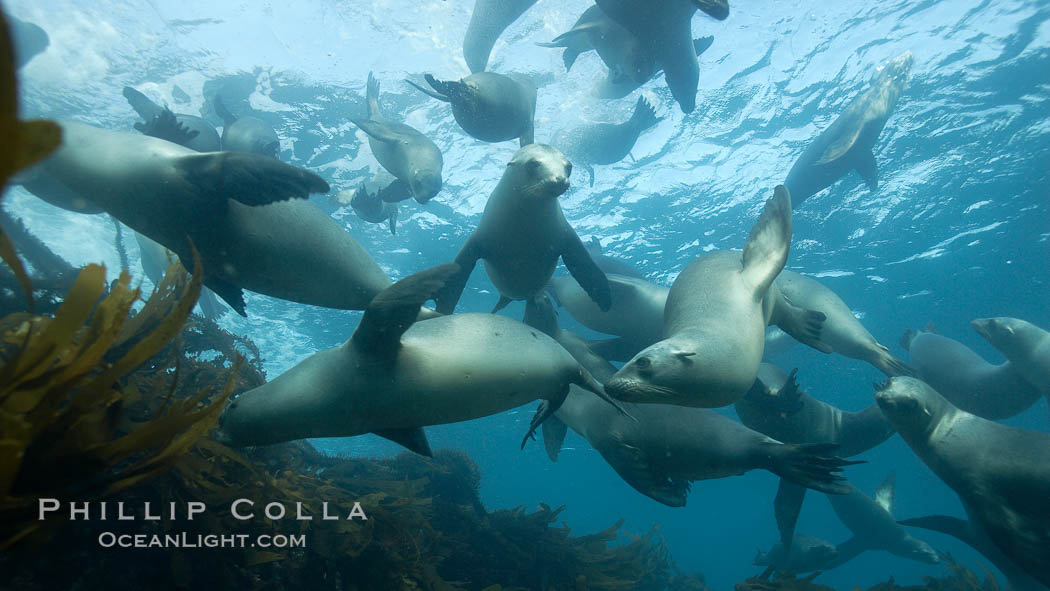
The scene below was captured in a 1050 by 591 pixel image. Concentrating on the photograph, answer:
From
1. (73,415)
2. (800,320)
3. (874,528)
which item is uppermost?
(800,320)

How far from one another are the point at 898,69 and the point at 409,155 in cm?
1023

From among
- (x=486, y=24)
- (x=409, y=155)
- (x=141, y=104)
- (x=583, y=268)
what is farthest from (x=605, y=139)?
(x=141, y=104)

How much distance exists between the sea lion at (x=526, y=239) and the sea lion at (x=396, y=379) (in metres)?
1.14

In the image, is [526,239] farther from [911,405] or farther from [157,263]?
[157,263]

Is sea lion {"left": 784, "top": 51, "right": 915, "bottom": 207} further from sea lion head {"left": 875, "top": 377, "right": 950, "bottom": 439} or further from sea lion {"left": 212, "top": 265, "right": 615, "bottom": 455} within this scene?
sea lion {"left": 212, "top": 265, "right": 615, "bottom": 455}

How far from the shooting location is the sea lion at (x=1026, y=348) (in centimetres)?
564

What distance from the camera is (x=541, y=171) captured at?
11.1 feet

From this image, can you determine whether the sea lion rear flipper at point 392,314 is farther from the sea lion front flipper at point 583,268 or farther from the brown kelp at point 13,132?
the sea lion front flipper at point 583,268

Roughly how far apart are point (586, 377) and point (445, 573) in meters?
3.08

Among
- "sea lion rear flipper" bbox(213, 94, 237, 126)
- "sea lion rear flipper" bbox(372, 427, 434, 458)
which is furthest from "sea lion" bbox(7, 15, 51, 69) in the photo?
"sea lion rear flipper" bbox(372, 427, 434, 458)

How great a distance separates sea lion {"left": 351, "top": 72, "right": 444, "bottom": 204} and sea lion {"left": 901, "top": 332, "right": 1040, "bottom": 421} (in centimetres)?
666

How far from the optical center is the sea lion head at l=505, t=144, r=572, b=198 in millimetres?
3278

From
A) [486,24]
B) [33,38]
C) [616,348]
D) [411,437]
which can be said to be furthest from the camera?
[33,38]

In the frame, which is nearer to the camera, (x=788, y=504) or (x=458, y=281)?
(x=458, y=281)
